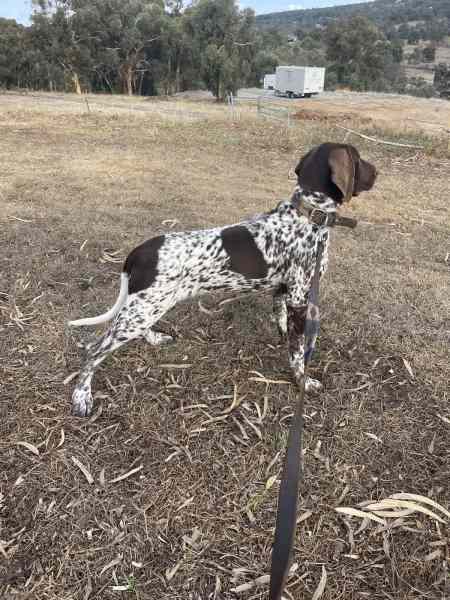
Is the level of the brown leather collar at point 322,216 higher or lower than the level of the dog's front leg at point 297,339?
higher

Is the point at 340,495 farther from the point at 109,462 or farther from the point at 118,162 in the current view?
the point at 118,162

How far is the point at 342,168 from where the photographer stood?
3.38 metres

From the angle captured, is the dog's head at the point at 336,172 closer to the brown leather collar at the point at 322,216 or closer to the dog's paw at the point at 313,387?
the brown leather collar at the point at 322,216

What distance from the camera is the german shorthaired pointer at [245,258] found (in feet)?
11.0

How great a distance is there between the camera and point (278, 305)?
434 centimetres

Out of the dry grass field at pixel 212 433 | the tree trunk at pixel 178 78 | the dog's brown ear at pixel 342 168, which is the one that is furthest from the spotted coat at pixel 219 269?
the tree trunk at pixel 178 78

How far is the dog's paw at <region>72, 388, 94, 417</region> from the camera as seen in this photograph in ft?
11.4

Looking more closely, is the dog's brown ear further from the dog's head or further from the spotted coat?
the spotted coat

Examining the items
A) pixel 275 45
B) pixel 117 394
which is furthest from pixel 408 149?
pixel 275 45

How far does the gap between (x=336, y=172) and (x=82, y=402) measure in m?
2.44

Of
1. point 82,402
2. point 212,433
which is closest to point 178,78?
point 82,402

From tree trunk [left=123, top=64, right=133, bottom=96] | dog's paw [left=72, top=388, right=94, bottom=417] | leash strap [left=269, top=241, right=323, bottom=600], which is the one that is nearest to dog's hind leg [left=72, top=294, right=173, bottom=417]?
dog's paw [left=72, top=388, right=94, bottom=417]

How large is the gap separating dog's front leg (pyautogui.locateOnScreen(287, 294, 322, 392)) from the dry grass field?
11cm

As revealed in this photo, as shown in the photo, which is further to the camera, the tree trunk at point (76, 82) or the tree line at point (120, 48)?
the tree trunk at point (76, 82)
